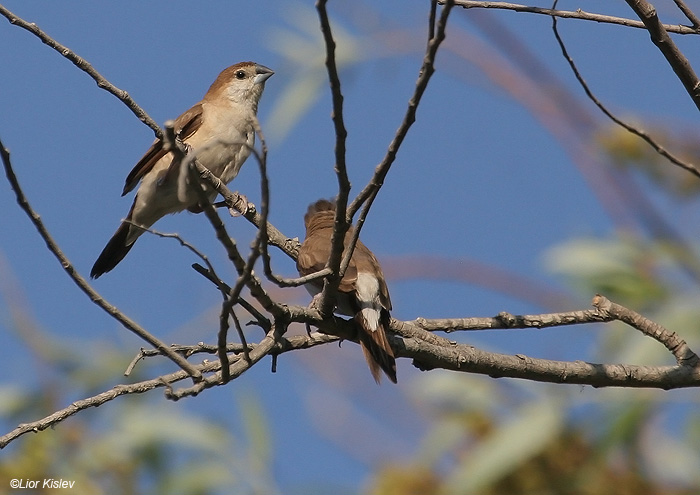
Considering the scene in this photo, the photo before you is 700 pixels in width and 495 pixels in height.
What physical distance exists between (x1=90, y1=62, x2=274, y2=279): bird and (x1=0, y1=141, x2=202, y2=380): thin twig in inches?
119

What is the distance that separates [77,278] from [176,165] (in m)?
3.15

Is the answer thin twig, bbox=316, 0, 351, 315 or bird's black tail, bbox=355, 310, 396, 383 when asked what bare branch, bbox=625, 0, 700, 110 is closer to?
thin twig, bbox=316, 0, 351, 315

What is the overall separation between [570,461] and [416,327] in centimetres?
249

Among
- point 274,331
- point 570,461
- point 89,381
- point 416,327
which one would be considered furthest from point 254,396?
point 274,331

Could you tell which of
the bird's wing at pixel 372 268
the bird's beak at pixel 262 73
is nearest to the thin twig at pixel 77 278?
the bird's wing at pixel 372 268

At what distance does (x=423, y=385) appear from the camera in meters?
6.69

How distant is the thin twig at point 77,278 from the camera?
2.34 meters

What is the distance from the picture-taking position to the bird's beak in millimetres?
6594

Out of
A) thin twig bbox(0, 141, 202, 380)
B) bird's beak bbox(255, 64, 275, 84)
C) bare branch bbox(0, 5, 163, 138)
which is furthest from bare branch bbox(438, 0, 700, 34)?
bird's beak bbox(255, 64, 275, 84)

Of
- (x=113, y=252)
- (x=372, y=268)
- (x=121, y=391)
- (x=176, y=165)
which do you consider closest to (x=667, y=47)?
(x=372, y=268)

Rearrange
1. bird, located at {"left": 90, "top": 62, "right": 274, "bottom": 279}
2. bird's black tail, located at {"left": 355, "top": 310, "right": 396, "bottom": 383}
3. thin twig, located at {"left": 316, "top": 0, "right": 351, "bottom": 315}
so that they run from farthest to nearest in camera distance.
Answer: bird, located at {"left": 90, "top": 62, "right": 274, "bottom": 279} → bird's black tail, located at {"left": 355, "top": 310, "right": 396, "bottom": 383} → thin twig, located at {"left": 316, "top": 0, "right": 351, "bottom": 315}

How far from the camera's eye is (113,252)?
6035mm

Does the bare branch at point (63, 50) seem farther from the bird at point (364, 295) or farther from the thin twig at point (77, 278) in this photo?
the bird at point (364, 295)

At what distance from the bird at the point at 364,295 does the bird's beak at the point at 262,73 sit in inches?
86.3
